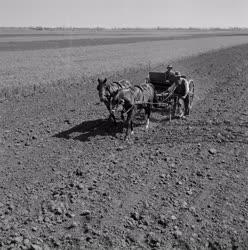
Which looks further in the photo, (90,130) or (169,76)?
(169,76)

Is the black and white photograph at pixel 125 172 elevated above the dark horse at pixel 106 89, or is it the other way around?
the dark horse at pixel 106 89

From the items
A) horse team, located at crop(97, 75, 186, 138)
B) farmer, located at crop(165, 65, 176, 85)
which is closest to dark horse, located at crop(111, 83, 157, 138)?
horse team, located at crop(97, 75, 186, 138)

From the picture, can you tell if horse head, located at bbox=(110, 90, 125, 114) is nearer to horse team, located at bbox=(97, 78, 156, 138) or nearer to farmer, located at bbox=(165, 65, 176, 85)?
horse team, located at bbox=(97, 78, 156, 138)

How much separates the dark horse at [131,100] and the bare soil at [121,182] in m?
0.79

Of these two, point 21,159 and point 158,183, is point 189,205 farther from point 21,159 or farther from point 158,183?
point 21,159

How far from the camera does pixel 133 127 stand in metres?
13.7

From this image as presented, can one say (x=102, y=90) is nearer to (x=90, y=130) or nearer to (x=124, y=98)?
(x=124, y=98)

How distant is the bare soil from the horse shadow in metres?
0.04

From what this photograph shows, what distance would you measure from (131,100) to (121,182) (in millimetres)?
3893

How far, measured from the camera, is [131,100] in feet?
40.4

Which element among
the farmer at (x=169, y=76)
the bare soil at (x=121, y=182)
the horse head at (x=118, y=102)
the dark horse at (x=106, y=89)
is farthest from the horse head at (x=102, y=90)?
the farmer at (x=169, y=76)

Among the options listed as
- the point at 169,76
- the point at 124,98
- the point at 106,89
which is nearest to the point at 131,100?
the point at 124,98

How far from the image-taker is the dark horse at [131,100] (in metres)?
12.0

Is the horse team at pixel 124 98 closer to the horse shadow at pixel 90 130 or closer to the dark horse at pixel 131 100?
the dark horse at pixel 131 100
